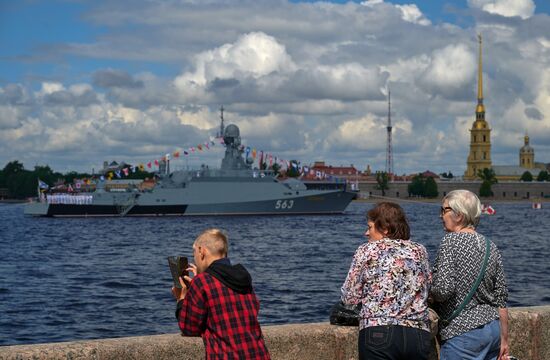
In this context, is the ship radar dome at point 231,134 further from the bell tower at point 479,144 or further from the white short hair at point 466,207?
the bell tower at point 479,144

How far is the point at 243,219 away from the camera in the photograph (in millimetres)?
74125

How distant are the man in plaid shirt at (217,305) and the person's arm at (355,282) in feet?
1.77

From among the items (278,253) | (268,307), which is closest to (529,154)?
(278,253)

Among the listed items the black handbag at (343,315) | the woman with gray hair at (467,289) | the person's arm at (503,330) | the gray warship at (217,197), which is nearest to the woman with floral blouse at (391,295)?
the woman with gray hair at (467,289)

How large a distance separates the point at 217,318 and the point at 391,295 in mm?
853

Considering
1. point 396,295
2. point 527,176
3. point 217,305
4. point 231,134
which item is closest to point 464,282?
point 396,295

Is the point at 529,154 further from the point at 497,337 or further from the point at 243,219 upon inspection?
the point at 497,337

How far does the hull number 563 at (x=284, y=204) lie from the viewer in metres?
79.3

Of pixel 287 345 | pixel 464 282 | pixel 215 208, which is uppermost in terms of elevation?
pixel 464 282

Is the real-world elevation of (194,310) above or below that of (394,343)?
above

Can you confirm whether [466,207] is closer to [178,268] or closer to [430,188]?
[178,268]

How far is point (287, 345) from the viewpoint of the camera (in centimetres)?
511

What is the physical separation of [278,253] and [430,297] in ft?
108

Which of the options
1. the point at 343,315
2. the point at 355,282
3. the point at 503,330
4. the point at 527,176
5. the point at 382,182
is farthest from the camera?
the point at 527,176
